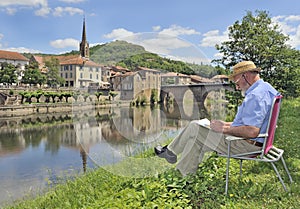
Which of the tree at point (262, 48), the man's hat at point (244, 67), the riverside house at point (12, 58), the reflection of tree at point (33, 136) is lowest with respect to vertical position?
the reflection of tree at point (33, 136)

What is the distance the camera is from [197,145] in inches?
107

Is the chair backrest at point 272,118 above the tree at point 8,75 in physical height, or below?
below

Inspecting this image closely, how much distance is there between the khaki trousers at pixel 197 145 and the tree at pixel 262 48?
318 inches

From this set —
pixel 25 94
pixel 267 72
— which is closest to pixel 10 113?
pixel 25 94

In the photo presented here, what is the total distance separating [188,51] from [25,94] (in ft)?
113

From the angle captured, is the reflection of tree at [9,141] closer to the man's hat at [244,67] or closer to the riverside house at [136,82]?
the riverside house at [136,82]

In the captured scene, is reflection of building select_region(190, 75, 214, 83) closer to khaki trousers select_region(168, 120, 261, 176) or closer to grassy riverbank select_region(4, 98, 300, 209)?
khaki trousers select_region(168, 120, 261, 176)

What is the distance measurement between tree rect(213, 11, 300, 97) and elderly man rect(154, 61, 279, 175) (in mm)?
7899

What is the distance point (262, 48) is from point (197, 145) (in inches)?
344

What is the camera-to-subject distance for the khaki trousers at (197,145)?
2.65 meters

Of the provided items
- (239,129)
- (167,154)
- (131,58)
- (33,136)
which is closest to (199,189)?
(167,154)

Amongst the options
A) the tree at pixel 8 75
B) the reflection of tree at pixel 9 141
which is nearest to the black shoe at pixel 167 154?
the reflection of tree at pixel 9 141

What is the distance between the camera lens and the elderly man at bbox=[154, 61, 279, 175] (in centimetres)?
244

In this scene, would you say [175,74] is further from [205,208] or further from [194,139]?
[205,208]
